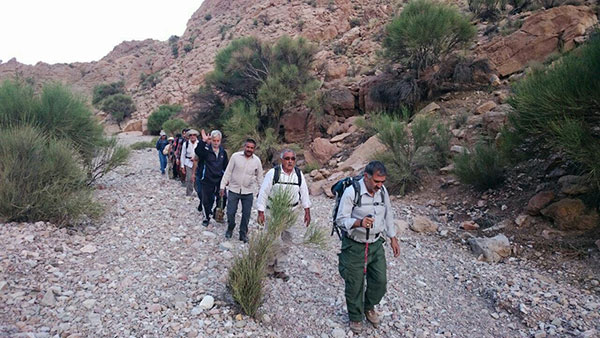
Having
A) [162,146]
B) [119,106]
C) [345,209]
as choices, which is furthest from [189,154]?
[119,106]

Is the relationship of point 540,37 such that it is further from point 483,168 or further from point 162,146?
point 162,146

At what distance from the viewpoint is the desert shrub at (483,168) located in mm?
7344

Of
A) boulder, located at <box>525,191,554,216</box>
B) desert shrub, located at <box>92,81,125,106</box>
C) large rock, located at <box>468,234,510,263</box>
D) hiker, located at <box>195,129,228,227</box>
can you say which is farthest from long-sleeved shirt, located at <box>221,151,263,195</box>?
desert shrub, located at <box>92,81,125,106</box>

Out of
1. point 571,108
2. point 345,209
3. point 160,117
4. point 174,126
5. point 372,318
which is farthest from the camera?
point 160,117

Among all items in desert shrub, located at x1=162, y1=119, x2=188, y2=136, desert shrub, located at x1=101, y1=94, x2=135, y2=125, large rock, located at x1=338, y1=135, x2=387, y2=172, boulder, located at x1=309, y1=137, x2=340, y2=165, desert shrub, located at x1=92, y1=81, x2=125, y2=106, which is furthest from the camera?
desert shrub, located at x1=92, y1=81, x2=125, y2=106

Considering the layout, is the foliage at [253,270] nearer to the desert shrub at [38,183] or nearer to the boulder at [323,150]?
the desert shrub at [38,183]

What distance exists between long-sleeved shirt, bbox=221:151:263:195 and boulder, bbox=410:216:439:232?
11.2ft

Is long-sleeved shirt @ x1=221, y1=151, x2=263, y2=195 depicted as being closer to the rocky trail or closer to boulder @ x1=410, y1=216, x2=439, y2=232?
the rocky trail

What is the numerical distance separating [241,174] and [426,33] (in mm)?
10821

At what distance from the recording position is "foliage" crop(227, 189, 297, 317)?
3.29 metres

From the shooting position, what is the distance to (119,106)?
128 ft

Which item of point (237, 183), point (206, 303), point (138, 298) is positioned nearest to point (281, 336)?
point (206, 303)

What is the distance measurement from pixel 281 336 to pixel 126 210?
188 inches

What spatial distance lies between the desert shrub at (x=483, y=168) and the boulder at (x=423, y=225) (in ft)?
5.21
